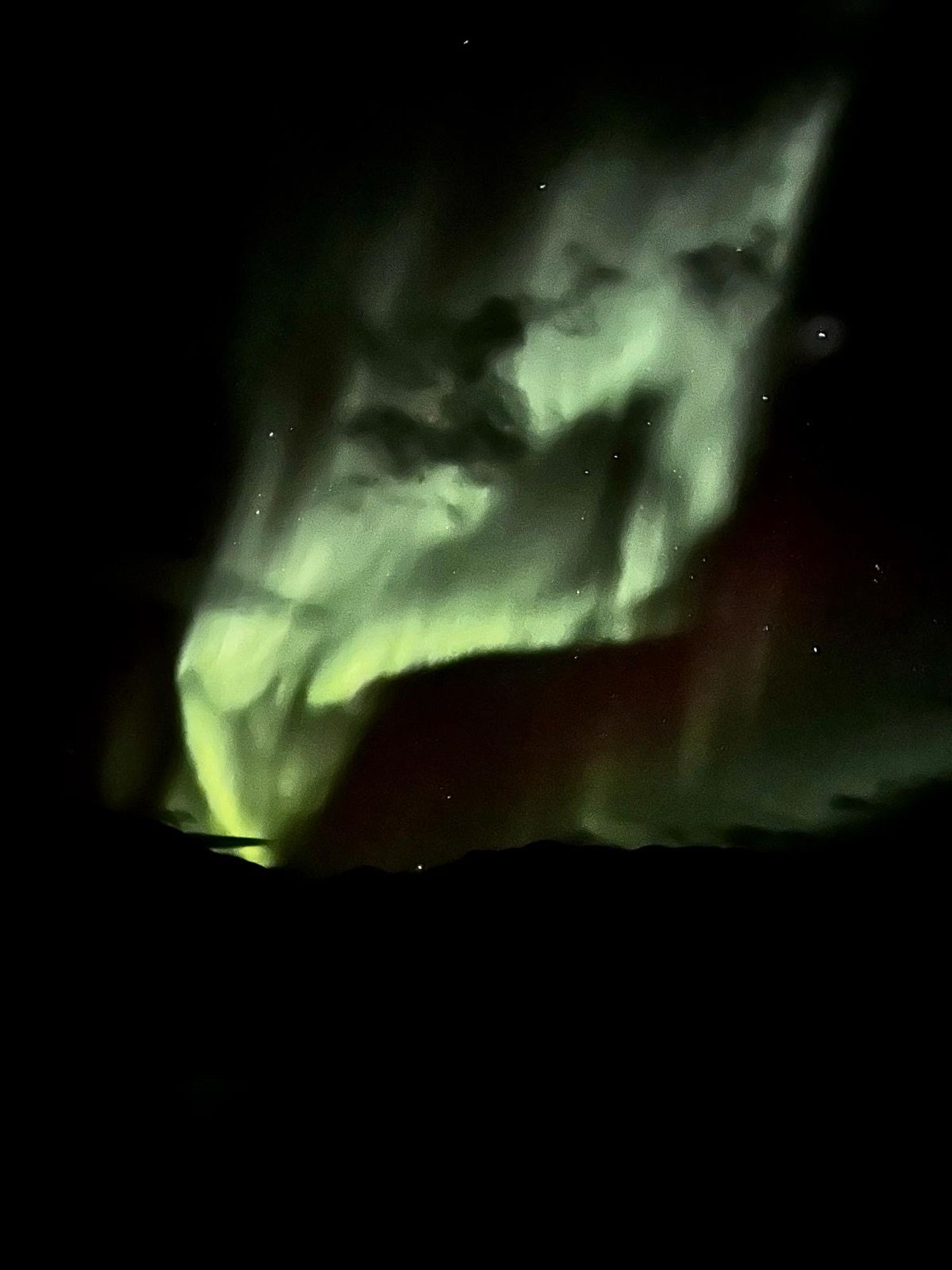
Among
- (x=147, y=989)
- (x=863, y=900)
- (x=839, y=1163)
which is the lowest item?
(x=147, y=989)

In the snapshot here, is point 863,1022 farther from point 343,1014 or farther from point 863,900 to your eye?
point 863,900

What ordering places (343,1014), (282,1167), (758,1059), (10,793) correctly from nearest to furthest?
1. (282,1167)
2. (758,1059)
3. (343,1014)
4. (10,793)

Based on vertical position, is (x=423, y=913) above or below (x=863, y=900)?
below

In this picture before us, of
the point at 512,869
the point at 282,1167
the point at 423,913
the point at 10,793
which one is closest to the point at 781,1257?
the point at 282,1167

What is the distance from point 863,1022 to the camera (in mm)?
12219

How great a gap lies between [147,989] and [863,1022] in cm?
968

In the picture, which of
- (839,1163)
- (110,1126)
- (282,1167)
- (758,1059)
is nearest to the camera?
(282,1167)

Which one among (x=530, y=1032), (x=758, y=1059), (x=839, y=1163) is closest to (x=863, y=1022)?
(x=758, y=1059)

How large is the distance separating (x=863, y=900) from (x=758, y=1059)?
12014 millimetres

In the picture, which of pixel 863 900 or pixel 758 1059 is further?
pixel 863 900

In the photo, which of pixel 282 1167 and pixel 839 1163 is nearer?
pixel 282 1167

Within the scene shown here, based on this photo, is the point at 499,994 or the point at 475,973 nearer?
the point at 499,994

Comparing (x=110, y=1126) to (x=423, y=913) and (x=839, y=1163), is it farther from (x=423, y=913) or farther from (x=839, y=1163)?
(x=423, y=913)

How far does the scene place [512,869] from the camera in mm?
21688
